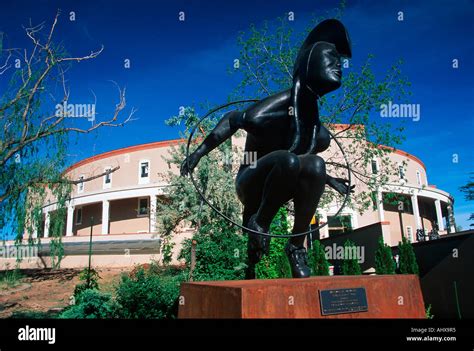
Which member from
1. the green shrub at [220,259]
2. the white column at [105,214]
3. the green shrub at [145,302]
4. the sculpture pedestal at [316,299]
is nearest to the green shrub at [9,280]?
the green shrub at [220,259]

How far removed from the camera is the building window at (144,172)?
34.4m

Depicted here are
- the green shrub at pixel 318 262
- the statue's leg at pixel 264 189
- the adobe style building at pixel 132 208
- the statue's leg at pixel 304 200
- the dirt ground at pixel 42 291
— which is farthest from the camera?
the adobe style building at pixel 132 208

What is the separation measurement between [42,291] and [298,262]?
625 inches

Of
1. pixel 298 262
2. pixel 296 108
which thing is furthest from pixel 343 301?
pixel 296 108

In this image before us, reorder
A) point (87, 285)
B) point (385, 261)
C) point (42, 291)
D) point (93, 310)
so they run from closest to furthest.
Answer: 1. point (93, 310)
2. point (87, 285)
3. point (385, 261)
4. point (42, 291)

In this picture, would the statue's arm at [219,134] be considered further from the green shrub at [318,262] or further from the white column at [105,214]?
the white column at [105,214]

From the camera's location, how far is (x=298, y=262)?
13.6 feet

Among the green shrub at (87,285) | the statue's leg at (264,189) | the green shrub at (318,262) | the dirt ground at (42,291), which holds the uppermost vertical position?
the statue's leg at (264,189)

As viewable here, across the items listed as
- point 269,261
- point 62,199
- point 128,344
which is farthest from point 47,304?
point 128,344

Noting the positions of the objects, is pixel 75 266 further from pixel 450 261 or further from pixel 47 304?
pixel 450 261

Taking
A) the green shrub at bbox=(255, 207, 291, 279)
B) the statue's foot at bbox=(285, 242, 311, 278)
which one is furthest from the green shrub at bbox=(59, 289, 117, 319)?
the statue's foot at bbox=(285, 242, 311, 278)

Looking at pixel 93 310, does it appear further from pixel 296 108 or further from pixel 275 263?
pixel 296 108

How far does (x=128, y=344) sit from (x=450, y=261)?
39.5ft

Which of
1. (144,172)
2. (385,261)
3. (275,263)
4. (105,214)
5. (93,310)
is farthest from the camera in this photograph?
(105,214)
